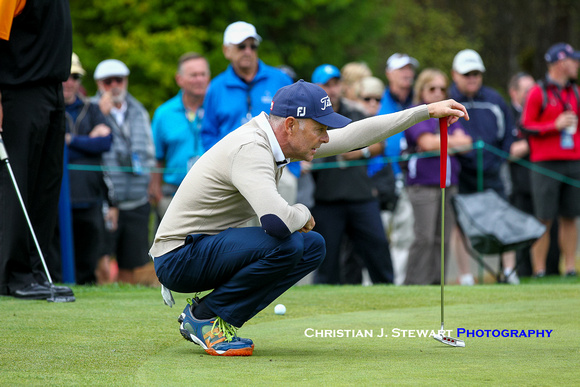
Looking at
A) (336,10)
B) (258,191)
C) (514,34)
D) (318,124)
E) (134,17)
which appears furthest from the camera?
(514,34)

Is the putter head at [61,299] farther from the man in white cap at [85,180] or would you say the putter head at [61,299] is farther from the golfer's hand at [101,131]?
the golfer's hand at [101,131]

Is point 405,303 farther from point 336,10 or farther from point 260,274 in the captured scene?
point 336,10

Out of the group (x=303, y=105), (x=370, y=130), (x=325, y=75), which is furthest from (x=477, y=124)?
(x=303, y=105)

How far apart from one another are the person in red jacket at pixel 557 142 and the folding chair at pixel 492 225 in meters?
1.12

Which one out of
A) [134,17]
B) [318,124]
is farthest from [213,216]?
[134,17]

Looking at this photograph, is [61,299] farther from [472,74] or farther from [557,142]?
[557,142]

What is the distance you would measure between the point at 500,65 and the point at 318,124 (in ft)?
108

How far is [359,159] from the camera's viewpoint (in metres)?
9.79

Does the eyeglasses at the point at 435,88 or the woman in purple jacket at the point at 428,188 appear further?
the eyeglasses at the point at 435,88

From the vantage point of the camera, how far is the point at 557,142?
35.7 ft

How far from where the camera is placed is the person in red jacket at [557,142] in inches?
428

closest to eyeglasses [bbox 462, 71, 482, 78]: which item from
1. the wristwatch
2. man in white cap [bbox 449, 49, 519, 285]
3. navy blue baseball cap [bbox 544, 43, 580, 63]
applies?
man in white cap [bbox 449, 49, 519, 285]

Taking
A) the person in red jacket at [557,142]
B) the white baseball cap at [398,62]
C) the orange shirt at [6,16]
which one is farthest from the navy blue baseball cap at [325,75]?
the orange shirt at [6,16]

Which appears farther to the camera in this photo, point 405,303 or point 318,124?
point 405,303
